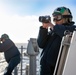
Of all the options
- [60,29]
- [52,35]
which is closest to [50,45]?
[52,35]

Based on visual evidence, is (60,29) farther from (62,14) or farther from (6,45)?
(6,45)

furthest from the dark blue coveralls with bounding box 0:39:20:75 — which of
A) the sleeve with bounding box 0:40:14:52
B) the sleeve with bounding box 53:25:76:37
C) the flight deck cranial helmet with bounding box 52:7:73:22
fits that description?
the sleeve with bounding box 53:25:76:37

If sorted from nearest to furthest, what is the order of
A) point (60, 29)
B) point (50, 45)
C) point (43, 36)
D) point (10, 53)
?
point (60, 29), point (50, 45), point (43, 36), point (10, 53)

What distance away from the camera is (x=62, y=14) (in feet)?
9.66

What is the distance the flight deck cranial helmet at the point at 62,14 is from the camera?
2.90 metres

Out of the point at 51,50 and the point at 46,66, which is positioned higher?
the point at 51,50

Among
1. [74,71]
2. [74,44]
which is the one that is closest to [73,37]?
[74,44]

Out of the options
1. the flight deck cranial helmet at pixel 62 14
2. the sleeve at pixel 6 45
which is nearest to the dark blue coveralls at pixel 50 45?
the flight deck cranial helmet at pixel 62 14

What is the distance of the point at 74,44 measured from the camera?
1.72 metres

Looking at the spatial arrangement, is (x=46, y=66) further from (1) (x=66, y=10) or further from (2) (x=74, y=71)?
(2) (x=74, y=71)

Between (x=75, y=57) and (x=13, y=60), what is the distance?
17.2ft

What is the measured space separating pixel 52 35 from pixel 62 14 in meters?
0.28

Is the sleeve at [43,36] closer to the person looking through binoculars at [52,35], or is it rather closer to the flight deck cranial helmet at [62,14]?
the person looking through binoculars at [52,35]

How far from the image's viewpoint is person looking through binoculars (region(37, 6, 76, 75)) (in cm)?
278
